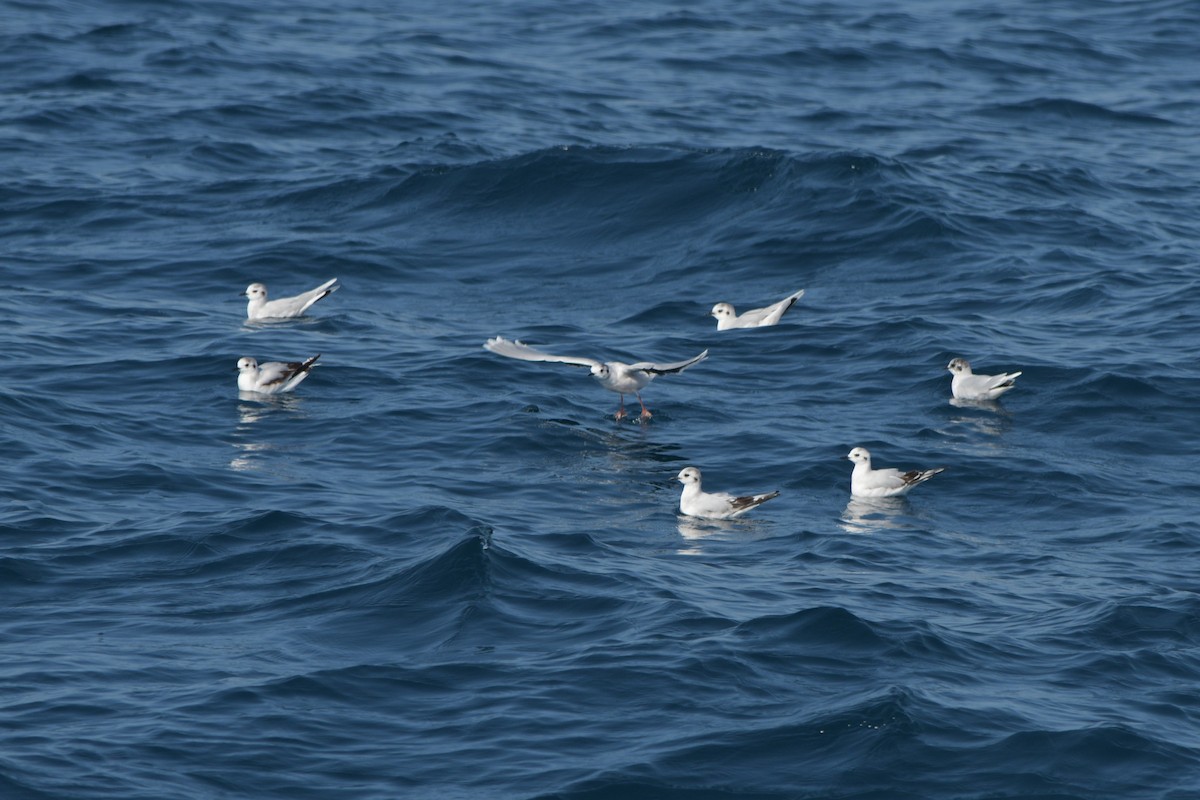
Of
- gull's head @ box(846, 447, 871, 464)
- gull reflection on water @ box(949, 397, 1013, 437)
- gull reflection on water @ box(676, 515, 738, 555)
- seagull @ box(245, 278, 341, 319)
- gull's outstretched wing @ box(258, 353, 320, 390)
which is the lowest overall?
seagull @ box(245, 278, 341, 319)

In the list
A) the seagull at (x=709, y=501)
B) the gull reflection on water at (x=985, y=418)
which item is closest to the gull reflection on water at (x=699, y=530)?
the seagull at (x=709, y=501)

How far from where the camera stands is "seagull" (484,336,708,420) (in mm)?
19953

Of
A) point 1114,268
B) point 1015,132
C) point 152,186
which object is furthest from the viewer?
point 1015,132

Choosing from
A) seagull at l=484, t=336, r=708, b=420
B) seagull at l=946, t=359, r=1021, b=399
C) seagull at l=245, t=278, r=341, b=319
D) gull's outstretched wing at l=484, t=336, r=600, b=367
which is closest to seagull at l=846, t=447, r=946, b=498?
seagull at l=946, t=359, r=1021, b=399

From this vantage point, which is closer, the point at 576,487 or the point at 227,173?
the point at 576,487

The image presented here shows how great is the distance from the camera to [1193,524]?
16.7 metres

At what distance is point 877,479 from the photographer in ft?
57.3

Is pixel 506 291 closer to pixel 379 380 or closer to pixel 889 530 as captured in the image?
pixel 379 380

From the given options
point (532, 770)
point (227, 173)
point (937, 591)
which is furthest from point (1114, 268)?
point (532, 770)

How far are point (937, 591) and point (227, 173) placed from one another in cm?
1815

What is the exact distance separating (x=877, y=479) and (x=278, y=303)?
9.83 metres

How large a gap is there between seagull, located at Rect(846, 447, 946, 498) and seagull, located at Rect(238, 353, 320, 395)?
667 centimetres

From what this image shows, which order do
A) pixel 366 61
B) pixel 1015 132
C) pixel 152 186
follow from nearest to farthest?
pixel 152 186 → pixel 1015 132 → pixel 366 61

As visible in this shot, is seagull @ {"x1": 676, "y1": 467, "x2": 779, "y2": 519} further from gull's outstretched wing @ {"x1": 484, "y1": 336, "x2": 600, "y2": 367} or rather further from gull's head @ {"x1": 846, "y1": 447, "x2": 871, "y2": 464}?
gull's outstretched wing @ {"x1": 484, "y1": 336, "x2": 600, "y2": 367}
